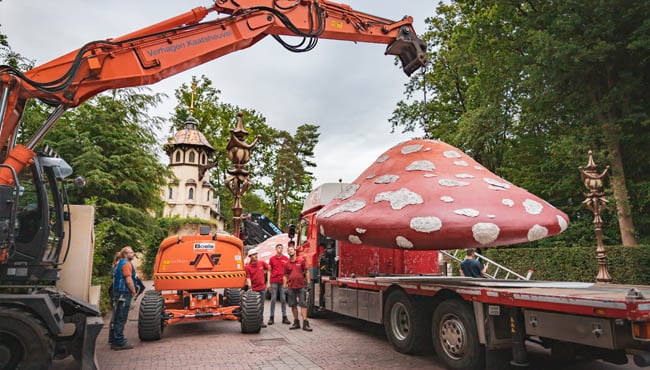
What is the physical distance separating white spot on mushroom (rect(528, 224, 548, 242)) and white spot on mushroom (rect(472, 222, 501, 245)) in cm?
61

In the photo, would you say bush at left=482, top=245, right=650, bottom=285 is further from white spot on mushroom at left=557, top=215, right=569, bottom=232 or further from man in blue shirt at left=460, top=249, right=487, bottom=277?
white spot on mushroom at left=557, top=215, right=569, bottom=232

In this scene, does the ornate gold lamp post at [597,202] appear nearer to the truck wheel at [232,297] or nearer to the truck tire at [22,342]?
the truck wheel at [232,297]

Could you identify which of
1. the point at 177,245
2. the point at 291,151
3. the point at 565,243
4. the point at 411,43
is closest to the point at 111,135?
the point at 177,245

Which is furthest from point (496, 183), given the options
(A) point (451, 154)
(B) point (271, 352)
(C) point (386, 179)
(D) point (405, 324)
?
(B) point (271, 352)

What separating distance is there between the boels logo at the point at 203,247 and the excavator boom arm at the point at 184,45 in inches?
155

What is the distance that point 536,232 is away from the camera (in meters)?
6.59

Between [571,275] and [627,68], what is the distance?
957cm

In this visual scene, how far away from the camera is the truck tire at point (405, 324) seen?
7.73m

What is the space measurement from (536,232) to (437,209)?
1.49 m

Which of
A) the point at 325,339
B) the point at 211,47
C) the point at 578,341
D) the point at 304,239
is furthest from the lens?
the point at 304,239

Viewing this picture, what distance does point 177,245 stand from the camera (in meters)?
10.1

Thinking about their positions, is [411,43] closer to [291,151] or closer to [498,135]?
[498,135]

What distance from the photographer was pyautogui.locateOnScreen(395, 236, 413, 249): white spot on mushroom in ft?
21.9

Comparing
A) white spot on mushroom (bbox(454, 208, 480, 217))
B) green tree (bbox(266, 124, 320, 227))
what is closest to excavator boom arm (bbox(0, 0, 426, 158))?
white spot on mushroom (bbox(454, 208, 480, 217))
